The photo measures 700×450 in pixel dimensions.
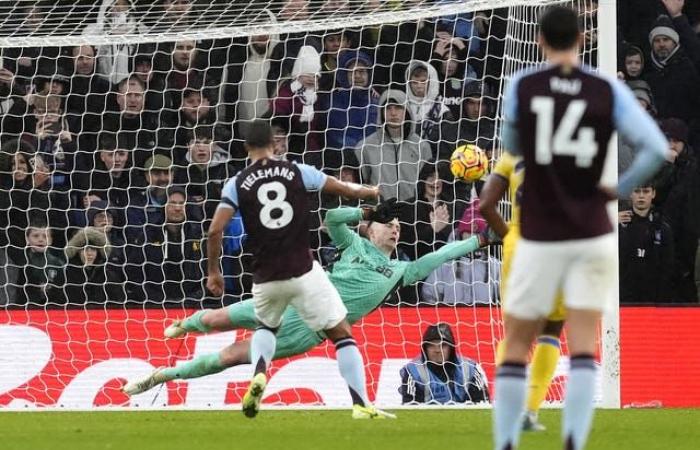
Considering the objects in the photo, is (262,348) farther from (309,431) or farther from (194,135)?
(194,135)

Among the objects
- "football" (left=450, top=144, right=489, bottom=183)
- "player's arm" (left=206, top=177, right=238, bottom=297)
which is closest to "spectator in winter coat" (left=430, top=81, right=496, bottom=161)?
"football" (left=450, top=144, right=489, bottom=183)

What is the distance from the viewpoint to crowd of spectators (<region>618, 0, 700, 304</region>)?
13.4 meters

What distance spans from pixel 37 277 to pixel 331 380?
3068 mm

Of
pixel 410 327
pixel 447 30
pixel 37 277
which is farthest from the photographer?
pixel 447 30

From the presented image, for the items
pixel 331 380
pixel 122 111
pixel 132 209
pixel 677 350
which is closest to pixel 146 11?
pixel 122 111

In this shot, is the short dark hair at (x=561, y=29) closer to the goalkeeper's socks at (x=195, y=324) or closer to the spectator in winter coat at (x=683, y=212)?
the goalkeeper's socks at (x=195, y=324)

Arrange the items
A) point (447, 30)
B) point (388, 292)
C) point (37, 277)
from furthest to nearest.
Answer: point (447, 30), point (37, 277), point (388, 292)

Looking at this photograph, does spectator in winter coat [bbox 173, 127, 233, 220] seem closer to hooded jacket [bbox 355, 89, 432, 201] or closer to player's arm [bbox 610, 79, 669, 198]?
hooded jacket [bbox 355, 89, 432, 201]

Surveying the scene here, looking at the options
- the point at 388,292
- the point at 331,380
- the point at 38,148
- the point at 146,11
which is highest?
the point at 146,11

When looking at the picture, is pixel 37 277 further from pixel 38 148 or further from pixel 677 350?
pixel 677 350

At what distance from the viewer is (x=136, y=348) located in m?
12.4

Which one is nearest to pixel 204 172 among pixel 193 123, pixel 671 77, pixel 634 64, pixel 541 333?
pixel 193 123

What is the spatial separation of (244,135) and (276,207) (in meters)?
4.21

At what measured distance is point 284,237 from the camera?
9.64 metres
